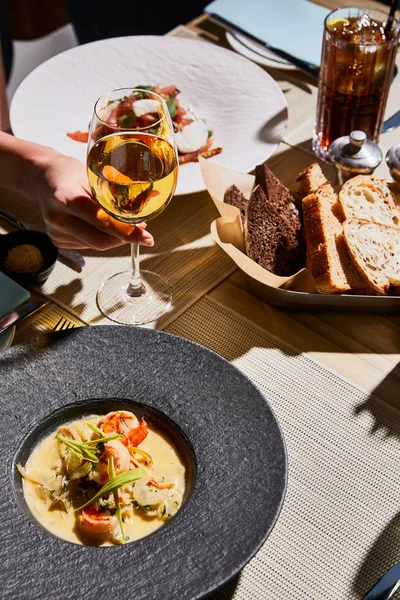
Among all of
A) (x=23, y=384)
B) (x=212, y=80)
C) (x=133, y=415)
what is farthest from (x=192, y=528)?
(x=212, y=80)

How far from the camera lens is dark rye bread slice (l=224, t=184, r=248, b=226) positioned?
1.43 m

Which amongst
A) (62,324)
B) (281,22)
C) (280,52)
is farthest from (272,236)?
(281,22)

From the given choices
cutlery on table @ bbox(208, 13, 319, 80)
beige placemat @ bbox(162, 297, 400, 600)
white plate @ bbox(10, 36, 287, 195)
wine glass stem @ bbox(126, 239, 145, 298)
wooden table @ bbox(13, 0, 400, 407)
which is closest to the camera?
beige placemat @ bbox(162, 297, 400, 600)

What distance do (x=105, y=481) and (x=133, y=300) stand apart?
0.44m

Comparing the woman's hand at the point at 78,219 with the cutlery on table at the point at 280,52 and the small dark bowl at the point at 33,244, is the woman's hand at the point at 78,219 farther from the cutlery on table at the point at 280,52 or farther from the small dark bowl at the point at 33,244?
the cutlery on table at the point at 280,52

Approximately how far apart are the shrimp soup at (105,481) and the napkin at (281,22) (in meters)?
1.30

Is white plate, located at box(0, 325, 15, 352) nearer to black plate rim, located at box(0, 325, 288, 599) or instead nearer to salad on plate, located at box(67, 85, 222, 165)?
black plate rim, located at box(0, 325, 288, 599)

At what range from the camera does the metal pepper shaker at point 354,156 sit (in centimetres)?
153

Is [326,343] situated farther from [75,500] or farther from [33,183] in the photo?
[33,183]

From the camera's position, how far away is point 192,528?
3.14ft

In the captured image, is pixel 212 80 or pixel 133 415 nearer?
pixel 133 415

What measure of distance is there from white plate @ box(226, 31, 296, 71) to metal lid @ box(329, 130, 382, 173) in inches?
22.9

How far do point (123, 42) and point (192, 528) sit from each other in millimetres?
1443

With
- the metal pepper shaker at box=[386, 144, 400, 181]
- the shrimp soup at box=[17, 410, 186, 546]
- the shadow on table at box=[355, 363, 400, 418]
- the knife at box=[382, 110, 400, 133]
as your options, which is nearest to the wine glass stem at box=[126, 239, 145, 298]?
the shrimp soup at box=[17, 410, 186, 546]
